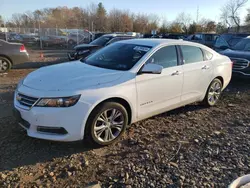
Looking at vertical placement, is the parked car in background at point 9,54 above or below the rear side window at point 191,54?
below

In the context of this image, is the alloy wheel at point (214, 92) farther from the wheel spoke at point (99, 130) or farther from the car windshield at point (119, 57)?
the wheel spoke at point (99, 130)

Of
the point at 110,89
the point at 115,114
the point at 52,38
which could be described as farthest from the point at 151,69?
the point at 52,38

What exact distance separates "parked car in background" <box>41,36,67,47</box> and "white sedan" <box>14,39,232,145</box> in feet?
72.6

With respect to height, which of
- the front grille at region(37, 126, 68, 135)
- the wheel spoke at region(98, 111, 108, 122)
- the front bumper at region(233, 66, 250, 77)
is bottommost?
the front grille at region(37, 126, 68, 135)

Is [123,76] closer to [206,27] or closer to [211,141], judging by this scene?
[211,141]

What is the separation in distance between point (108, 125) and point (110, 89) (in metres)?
0.56

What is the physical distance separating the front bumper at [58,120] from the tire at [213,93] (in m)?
3.27

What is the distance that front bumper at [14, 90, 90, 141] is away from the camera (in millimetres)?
3168

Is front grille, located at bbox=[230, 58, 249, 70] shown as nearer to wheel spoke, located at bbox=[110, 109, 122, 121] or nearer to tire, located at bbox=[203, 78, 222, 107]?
tire, located at bbox=[203, 78, 222, 107]

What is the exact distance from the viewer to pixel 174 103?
4.62 metres

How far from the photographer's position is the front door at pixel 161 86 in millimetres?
3938

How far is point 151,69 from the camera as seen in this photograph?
3838 millimetres

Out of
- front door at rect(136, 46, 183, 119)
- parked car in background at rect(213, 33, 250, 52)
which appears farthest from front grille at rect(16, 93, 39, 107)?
parked car in background at rect(213, 33, 250, 52)

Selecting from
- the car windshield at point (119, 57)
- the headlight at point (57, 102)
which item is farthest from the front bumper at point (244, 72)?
the headlight at point (57, 102)
